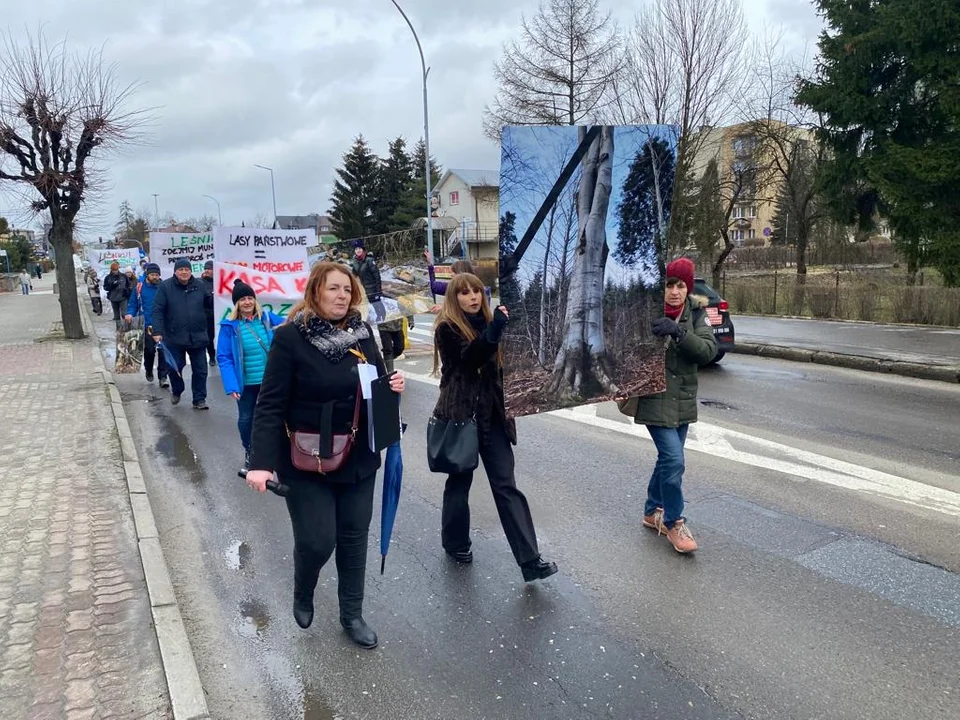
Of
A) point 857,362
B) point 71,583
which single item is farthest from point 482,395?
point 857,362

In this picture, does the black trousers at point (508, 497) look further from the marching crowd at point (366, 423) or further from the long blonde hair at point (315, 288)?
the long blonde hair at point (315, 288)

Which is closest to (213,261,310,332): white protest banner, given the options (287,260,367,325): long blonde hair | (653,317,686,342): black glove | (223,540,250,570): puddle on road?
(223,540,250,570): puddle on road

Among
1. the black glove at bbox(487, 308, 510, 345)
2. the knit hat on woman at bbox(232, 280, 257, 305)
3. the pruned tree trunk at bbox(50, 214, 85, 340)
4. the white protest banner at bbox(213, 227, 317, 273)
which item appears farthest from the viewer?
the pruned tree trunk at bbox(50, 214, 85, 340)

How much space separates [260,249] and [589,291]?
17.4 ft

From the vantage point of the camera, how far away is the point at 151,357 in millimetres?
11773

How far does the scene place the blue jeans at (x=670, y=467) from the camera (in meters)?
4.35

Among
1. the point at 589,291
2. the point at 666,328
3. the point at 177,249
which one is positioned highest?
the point at 177,249

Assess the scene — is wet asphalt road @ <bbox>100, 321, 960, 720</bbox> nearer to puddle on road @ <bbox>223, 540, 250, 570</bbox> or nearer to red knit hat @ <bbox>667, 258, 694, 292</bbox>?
puddle on road @ <bbox>223, 540, 250, 570</bbox>

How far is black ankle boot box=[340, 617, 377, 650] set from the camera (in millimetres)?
3518

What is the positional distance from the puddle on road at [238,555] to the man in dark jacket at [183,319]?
504 cm

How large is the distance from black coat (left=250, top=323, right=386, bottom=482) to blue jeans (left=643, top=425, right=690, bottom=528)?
1987 millimetres

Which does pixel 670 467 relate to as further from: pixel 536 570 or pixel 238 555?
pixel 238 555

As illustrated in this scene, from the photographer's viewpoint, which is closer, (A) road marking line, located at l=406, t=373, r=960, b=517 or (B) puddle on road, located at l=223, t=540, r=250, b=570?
(B) puddle on road, located at l=223, t=540, r=250, b=570

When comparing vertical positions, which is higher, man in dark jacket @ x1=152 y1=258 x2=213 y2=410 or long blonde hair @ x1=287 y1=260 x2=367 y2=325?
long blonde hair @ x1=287 y1=260 x2=367 y2=325
